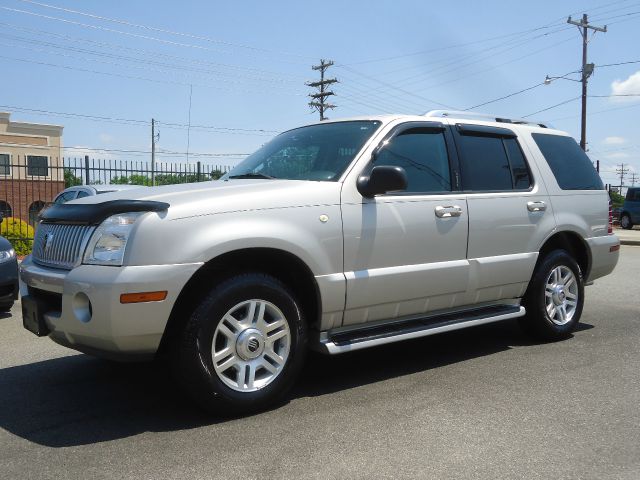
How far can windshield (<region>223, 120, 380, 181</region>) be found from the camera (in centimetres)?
445

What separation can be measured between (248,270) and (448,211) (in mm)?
1675

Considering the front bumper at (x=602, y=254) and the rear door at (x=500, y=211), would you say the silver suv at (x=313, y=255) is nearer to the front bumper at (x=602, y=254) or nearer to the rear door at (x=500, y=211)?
the rear door at (x=500, y=211)

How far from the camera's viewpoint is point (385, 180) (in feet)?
13.4

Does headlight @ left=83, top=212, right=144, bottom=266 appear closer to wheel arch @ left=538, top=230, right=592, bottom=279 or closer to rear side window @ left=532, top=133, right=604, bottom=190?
wheel arch @ left=538, top=230, right=592, bottom=279

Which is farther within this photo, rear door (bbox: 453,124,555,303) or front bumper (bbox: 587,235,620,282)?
front bumper (bbox: 587,235,620,282)

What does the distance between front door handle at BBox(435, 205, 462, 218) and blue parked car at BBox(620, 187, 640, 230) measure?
26.5 m

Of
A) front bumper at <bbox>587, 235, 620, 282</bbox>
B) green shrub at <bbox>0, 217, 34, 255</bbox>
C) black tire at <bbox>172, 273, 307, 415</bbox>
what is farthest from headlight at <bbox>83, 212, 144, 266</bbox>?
green shrub at <bbox>0, 217, 34, 255</bbox>

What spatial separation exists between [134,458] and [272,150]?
2765 millimetres

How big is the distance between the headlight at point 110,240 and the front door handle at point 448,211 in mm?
2200

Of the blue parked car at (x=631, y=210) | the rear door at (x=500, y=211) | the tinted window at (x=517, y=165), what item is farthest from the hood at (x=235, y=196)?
the blue parked car at (x=631, y=210)

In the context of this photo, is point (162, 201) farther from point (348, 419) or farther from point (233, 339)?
point (348, 419)

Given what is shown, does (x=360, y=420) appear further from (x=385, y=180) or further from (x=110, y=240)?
(x=110, y=240)

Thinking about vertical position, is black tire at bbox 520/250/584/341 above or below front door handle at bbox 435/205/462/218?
below

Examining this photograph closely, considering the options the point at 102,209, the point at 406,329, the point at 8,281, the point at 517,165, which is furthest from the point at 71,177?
the point at 406,329
